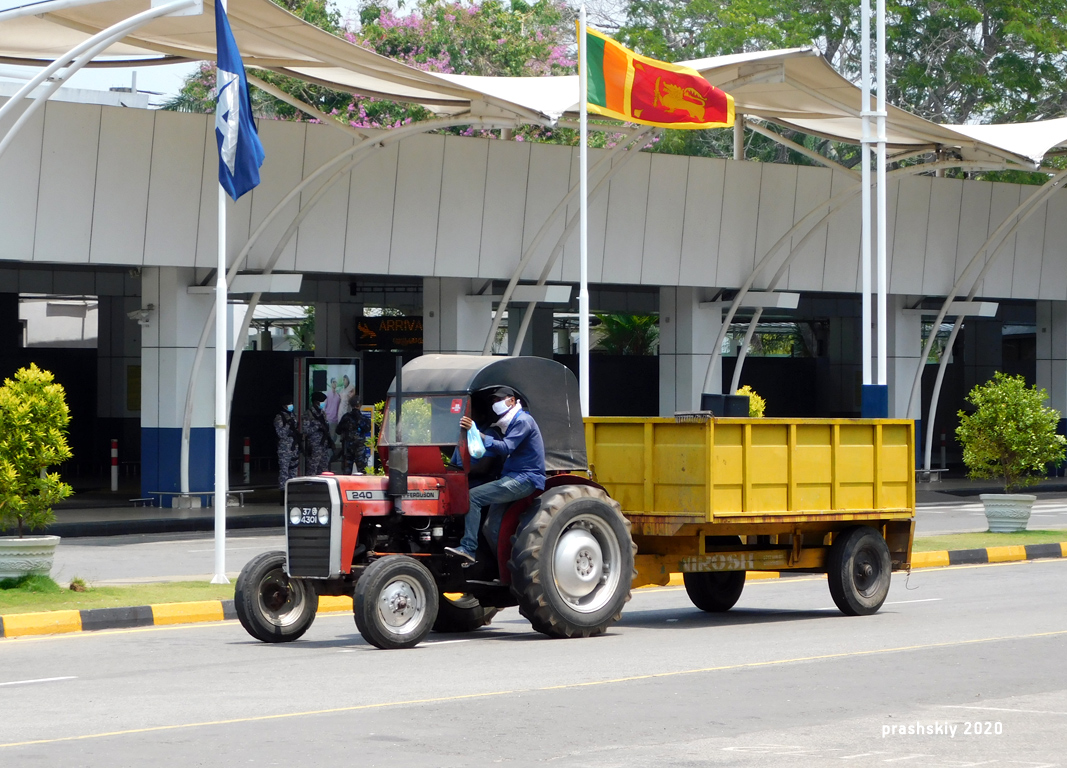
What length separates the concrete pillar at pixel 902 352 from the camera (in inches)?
1320

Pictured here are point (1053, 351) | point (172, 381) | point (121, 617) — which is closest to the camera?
point (121, 617)

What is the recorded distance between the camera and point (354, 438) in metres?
27.0

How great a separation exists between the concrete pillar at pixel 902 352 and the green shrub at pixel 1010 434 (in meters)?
11.9

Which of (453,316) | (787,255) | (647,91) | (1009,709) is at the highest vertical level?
(647,91)

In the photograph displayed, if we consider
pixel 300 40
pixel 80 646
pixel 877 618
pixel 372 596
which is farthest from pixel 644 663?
pixel 300 40

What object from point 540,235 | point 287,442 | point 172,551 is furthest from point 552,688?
point 287,442

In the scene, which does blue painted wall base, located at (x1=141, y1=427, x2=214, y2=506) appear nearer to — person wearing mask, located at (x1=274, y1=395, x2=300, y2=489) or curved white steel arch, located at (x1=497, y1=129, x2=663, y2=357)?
person wearing mask, located at (x1=274, y1=395, x2=300, y2=489)

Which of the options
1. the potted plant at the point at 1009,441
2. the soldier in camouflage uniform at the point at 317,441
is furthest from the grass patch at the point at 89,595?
the soldier in camouflage uniform at the point at 317,441

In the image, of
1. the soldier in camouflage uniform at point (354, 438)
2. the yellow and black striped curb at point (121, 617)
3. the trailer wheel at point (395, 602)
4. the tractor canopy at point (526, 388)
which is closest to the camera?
the trailer wheel at point (395, 602)

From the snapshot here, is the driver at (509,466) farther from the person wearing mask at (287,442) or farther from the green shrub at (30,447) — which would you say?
the person wearing mask at (287,442)

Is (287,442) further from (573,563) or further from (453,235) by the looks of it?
(573,563)

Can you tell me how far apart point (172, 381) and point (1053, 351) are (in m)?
21.9

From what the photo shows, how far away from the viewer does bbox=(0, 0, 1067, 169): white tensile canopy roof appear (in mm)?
18625

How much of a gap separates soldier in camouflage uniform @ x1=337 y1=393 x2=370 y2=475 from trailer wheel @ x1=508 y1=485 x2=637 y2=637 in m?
15.3
